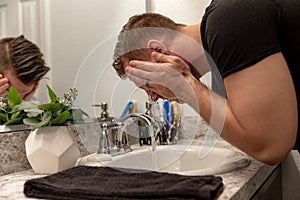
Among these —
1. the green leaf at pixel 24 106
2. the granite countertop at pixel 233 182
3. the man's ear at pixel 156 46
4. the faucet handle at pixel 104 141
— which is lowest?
the faucet handle at pixel 104 141

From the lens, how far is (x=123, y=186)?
0.67 metres

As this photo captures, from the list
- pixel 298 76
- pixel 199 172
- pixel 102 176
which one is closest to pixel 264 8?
pixel 298 76

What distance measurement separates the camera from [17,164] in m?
0.98

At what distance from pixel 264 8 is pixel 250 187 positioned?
43cm

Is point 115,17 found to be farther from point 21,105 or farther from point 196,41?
point 21,105

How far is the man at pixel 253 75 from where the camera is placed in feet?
2.56

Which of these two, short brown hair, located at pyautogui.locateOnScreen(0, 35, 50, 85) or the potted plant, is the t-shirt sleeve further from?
short brown hair, located at pyautogui.locateOnScreen(0, 35, 50, 85)

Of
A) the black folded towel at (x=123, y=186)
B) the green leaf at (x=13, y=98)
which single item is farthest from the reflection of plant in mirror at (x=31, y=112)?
the black folded towel at (x=123, y=186)

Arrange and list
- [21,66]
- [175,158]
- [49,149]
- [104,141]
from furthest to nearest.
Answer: [175,158], [104,141], [21,66], [49,149]

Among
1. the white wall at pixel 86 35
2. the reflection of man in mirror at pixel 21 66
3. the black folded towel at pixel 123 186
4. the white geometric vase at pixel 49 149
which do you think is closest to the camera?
the black folded towel at pixel 123 186

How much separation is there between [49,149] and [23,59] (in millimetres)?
329

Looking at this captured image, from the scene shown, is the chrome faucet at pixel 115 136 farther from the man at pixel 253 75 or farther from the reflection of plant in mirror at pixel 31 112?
the man at pixel 253 75

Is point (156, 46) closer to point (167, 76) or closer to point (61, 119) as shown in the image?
point (167, 76)

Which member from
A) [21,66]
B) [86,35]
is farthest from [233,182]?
[86,35]
